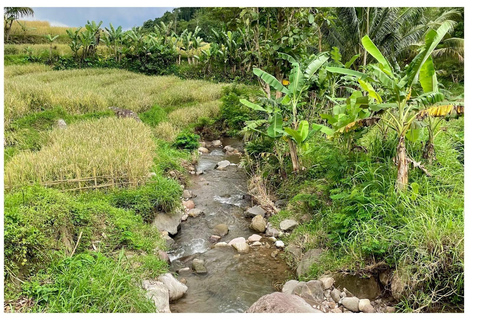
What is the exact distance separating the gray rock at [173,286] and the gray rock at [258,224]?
5.96 feet

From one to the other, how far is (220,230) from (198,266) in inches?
44.5

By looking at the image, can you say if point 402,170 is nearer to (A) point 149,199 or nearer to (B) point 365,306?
(B) point 365,306

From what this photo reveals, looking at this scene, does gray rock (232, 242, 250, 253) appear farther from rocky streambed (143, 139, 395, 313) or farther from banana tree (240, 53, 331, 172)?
banana tree (240, 53, 331, 172)

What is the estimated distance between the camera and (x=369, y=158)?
15.3 ft

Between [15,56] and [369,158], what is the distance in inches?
903

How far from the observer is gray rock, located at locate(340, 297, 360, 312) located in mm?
3324

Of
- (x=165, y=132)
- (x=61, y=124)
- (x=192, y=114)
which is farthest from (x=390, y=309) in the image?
(x=192, y=114)

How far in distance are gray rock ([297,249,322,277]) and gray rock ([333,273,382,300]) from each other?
1.46 ft

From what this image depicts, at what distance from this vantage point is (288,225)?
5.16m

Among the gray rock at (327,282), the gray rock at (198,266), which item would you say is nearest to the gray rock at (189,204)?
the gray rock at (198,266)

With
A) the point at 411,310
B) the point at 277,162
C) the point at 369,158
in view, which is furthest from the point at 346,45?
the point at 411,310

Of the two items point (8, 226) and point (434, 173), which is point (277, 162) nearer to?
point (434, 173)

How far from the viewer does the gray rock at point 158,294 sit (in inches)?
131

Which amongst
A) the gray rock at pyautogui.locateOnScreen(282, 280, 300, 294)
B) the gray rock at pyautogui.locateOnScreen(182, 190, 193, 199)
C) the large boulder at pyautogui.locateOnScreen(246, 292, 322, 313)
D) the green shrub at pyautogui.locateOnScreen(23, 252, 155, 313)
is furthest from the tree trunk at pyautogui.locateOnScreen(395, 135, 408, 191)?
the gray rock at pyautogui.locateOnScreen(182, 190, 193, 199)
